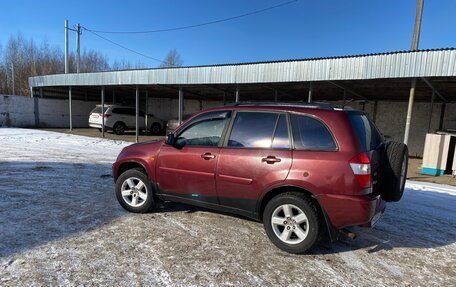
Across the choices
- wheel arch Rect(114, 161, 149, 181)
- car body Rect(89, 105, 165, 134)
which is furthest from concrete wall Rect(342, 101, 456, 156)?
car body Rect(89, 105, 165, 134)

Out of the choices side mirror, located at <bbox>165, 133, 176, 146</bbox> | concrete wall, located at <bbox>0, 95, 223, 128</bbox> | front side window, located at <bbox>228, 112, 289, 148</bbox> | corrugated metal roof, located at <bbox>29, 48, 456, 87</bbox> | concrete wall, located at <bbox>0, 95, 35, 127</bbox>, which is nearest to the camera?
front side window, located at <bbox>228, 112, 289, 148</bbox>

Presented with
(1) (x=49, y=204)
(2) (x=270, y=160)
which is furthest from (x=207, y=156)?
(1) (x=49, y=204)

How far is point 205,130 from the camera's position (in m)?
4.07

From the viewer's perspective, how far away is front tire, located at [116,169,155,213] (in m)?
4.44

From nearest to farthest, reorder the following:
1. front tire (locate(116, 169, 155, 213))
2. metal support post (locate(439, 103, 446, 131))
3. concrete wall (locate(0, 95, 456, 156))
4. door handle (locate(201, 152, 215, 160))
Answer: door handle (locate(201, 152, 215, 160))
front tire (locate(116, 169, 155, 213))
metal support post (locate(439, 103, 446, 131))
concrete wall (locate(0, 95, 456, 156))

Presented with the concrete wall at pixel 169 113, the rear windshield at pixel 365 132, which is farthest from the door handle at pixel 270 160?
the concrete wall at pixel 169 113

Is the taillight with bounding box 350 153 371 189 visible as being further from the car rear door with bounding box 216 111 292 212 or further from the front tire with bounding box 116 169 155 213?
the front tire with bounding box 116 169 155 213

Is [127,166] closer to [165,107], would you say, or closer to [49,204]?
[49,204]

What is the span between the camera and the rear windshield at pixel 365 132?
10.7 ft

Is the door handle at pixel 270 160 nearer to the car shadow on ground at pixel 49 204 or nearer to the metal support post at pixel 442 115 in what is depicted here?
the car shadow on ground at pixel 49 204

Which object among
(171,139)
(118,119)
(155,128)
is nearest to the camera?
(171,139)

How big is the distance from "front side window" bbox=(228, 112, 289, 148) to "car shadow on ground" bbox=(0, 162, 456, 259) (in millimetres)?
1305

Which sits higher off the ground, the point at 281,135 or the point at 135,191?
the point at 281,135

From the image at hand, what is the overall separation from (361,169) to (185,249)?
6.86 feet
